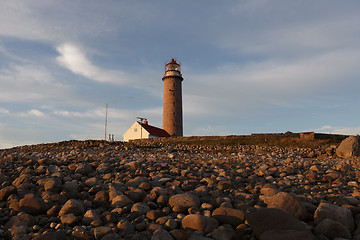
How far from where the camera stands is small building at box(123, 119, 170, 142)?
3512cm

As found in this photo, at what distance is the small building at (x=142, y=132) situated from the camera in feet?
115

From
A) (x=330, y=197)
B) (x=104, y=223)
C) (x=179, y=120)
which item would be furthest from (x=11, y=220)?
(x=179, y=120)

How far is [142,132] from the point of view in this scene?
3566cm

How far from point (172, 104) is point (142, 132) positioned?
20.1 feet

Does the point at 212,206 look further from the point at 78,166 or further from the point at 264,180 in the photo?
the point at 78,166

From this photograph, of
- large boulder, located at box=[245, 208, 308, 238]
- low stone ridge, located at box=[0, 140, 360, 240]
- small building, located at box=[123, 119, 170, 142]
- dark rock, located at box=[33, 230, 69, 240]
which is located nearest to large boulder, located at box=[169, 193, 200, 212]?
low stone ridge, located at box=[0, 140, 360, 240]

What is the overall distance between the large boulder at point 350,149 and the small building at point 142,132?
23233 mm

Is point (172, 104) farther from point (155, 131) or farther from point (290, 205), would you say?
point (290, 205)

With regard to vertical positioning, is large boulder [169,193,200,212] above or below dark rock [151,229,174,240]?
above

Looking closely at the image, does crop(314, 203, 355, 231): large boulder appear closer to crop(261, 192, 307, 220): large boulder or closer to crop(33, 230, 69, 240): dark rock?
crop(261, 192, 307, 220): large boulder

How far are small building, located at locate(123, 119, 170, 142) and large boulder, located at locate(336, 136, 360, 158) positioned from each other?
76.2 ft

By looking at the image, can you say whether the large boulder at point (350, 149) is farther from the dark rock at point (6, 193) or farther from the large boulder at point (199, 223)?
the dark rock at point (6, 193)

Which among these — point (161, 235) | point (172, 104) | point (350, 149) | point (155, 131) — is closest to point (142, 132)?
point (155, 131)

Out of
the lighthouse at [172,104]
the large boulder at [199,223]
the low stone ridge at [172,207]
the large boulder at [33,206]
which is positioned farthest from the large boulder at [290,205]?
the lighthouse at [172,104]
